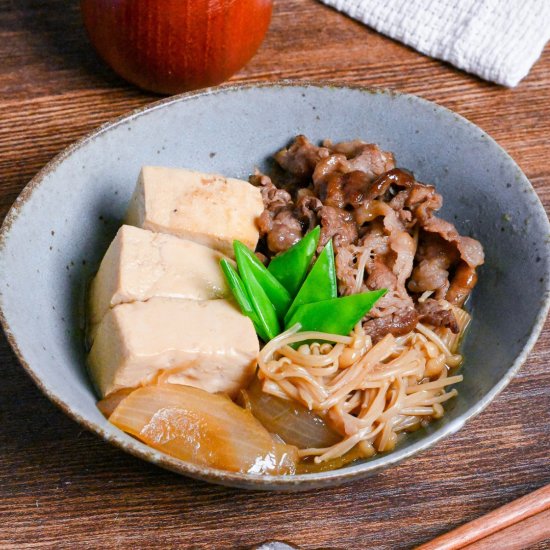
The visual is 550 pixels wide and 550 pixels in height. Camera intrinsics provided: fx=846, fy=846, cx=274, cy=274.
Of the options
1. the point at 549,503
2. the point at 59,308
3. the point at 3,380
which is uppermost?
the point at 549,503

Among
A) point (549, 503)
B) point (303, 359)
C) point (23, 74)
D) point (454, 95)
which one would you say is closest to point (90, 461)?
point (303, 359)

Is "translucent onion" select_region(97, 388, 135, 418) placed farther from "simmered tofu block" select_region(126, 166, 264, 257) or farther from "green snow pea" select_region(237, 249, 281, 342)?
"simmered tofu block" select_region(126, 166, 264, 257)

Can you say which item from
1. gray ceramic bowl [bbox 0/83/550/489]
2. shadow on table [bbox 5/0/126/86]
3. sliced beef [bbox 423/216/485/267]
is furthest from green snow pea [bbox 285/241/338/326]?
shadow on table [bbox 5/0/126/86]

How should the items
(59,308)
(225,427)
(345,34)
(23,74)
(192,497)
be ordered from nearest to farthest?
(225,427), (192,497), (59,308), (23,74), (345,34)

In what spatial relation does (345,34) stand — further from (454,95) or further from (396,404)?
(396,404)

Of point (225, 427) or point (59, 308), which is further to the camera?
point (59, 308)

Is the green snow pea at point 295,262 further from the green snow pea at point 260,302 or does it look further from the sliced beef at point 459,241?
the sliced beef at point 459,241

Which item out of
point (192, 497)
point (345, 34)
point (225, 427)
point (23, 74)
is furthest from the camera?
Answer: point (345, 34)
